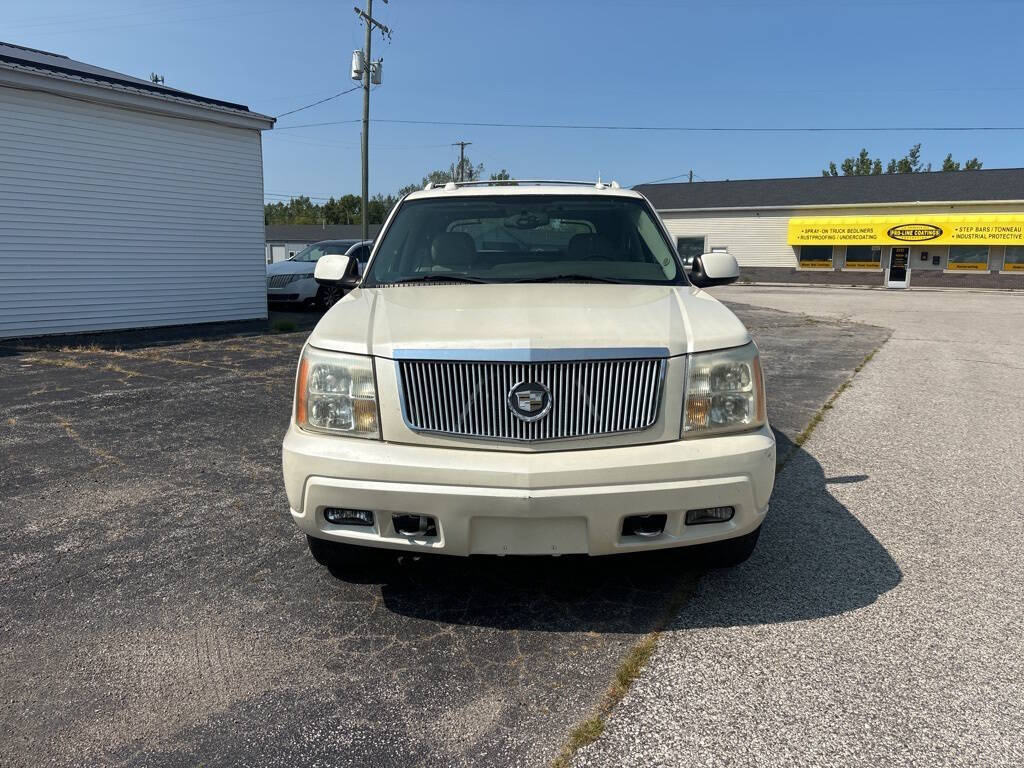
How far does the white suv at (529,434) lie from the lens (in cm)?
259

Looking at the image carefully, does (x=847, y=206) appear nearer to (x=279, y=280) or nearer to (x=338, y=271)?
(x=279, y=280)

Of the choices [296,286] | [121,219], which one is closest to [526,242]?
[121,219]

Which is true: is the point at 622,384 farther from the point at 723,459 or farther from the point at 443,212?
the point at 443,212

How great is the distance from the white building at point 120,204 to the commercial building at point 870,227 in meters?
23.0

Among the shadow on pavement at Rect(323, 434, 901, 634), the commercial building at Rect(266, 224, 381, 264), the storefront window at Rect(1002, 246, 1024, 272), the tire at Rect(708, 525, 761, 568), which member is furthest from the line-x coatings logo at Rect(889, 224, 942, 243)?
the commercial building at Rect(266, 224, 381, 264)

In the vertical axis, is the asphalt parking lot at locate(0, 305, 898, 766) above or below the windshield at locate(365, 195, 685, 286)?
below

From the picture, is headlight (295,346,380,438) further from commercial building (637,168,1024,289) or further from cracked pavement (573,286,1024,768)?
commercial building (637,168,1024,289)

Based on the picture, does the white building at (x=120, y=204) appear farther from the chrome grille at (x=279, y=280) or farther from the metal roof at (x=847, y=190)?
the metal roof at (x=847, y=190)

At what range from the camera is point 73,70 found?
1237 cm

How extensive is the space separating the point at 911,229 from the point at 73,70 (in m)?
34.9

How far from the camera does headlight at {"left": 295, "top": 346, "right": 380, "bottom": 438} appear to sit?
2.75 meters

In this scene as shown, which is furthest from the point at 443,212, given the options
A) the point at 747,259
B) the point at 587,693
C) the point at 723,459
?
the point at 747,259

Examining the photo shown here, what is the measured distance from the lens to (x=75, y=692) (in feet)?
8.11

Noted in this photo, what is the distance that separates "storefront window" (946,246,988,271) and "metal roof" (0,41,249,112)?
33.3 m
